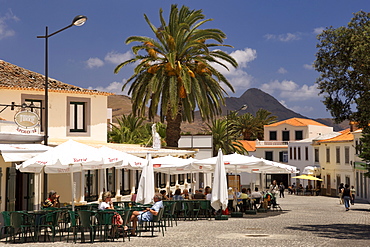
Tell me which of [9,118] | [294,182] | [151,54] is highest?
[151,54]

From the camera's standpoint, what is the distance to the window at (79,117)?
112 ft

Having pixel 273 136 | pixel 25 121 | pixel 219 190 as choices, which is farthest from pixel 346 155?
pixel 25 121

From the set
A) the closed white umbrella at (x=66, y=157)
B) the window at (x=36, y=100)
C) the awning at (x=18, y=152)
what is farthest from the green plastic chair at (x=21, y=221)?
the window at (x=36, y=100)

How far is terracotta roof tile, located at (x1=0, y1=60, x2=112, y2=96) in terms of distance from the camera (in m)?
32.6

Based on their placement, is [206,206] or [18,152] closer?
[18,152]

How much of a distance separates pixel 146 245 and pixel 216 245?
1876 mm

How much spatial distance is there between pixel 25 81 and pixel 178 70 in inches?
396

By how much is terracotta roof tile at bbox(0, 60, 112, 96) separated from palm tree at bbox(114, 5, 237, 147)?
4826mm

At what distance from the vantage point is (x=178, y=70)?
38281 millimetres

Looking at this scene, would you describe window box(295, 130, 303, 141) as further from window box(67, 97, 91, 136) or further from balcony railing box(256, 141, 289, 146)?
window box(67, 97, 91, 136)

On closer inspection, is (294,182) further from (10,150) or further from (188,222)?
(10,150)

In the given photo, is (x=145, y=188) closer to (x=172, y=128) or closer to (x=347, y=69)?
(x=347, y=69)

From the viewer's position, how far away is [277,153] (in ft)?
293

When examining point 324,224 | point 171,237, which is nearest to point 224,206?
point 324,224
